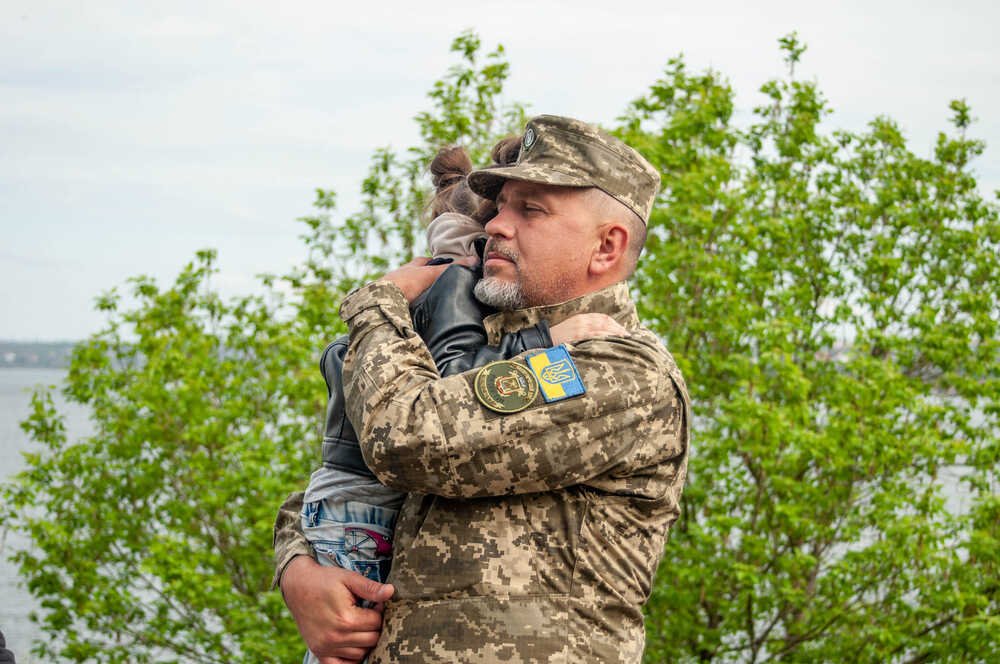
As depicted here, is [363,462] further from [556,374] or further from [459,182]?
[459,182]

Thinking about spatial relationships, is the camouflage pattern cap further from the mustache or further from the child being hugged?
the child being hugged

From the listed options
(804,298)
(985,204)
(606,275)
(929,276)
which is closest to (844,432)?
(804,298)

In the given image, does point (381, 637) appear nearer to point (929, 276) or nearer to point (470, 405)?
point (470, 405)

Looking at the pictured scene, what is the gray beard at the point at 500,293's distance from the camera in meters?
2.72

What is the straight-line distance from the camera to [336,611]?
2652 millimetres

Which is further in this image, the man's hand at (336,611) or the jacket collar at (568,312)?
the jacket collar at (568,312)

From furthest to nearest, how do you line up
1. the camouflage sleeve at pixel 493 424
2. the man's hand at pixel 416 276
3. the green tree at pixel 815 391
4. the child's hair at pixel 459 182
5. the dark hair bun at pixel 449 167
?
the green tree at pixel 815 391
the dark hair bun at pixel 449 167
the child's hair at pixel 459 182
the man's hand at pixel 416 276
the camouflage sleeve at pixel 493 424

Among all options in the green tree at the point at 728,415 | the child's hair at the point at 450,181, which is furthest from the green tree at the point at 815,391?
the child's hair at the point at 450,181

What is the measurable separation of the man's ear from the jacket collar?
0.06 metres

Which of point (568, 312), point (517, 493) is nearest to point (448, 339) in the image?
point (568, 312)

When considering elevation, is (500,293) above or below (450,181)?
below

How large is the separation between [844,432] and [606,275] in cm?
632

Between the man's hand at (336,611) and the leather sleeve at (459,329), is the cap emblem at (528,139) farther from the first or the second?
the man's hand at (336,611)

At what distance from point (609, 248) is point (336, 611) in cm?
107
